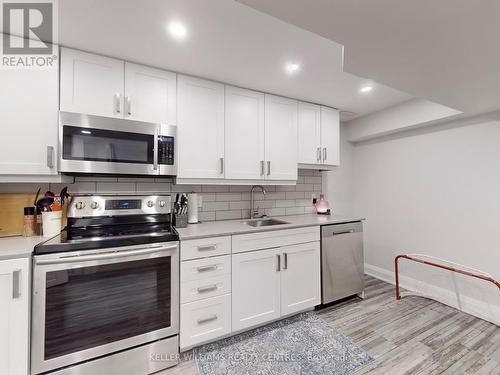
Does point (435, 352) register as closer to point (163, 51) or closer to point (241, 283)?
point (241, 283)

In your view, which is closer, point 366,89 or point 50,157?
point 50,157

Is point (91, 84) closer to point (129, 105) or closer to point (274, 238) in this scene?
point (129, 105)

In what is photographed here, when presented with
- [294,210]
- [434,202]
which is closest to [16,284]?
[294,210]

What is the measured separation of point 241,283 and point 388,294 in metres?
2.10

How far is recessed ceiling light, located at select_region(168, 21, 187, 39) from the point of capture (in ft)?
4.49

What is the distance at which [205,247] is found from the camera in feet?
5.73

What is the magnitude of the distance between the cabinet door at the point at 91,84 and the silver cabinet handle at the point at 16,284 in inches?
44.9

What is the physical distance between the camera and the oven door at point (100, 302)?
4.26 ft

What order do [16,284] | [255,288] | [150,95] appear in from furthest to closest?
[255,288] < [150,95] < [16,284]

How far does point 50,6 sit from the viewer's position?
1257mm

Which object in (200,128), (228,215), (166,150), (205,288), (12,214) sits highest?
(200,128)

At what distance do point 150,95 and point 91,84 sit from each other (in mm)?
416

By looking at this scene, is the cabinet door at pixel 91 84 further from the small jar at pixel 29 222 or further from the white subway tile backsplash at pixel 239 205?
the white subway tile backsplash at pixel 239 205

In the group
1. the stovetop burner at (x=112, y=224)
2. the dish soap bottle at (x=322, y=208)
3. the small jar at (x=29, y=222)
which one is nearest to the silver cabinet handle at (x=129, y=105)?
the stovetop burner at (x=112, y=224)
